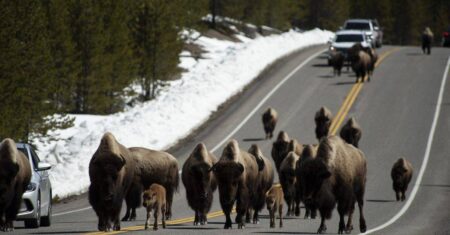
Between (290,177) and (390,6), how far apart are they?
426 ft

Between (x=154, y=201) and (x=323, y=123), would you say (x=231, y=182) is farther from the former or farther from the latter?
(x=323, y=123)

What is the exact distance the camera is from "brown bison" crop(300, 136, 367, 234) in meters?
18.0

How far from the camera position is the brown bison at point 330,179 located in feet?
59.2

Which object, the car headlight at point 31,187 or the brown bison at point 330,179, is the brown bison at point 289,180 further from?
the car headlight at point 31,187

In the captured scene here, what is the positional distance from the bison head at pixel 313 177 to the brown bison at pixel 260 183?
369cm

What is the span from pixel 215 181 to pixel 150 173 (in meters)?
1.38

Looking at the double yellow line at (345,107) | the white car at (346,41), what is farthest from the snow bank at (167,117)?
the double yellow line at (345,107)

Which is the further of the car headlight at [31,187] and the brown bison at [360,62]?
the brown bison at [360,62]

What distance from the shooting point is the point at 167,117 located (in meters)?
41.8

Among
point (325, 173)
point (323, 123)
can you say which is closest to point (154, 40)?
point (323, 123)

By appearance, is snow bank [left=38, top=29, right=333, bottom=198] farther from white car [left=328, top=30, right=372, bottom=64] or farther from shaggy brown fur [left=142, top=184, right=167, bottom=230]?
shaggy brown fur [left=142, top=184, right=167, bottom=230]

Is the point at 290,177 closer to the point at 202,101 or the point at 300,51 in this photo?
the point at 202,101

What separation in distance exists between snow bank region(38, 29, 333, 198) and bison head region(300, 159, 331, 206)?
11.7 meters

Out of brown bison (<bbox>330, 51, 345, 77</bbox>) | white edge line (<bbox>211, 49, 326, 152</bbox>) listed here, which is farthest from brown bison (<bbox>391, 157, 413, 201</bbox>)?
brown bison (<bbox>330, 51, 345, 77</bbox>)
